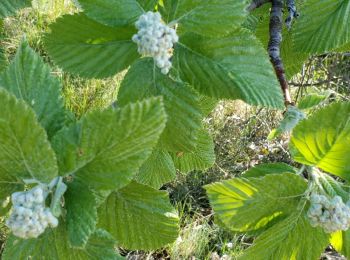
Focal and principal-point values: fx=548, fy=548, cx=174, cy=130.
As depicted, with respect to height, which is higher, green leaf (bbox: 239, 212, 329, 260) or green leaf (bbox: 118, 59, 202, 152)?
green leaf (bbox: 118, 59, 202, 152)

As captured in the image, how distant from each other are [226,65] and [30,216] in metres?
0.38

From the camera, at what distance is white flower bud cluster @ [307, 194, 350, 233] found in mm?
813

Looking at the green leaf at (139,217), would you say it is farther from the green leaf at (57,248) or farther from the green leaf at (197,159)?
the green leaf at (197,159)

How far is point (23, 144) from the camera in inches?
25.9

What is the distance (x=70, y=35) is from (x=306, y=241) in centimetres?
53

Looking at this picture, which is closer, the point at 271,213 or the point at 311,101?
the point at 271,213

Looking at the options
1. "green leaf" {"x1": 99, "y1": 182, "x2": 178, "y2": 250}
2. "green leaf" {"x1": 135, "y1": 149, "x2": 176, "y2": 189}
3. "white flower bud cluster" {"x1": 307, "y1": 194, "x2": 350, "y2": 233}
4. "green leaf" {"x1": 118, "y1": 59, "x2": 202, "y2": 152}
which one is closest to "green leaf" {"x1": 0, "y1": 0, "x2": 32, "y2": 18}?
"green leaf" {"x1": 118, "y1": 59, "x2": 202, "y2": 152}

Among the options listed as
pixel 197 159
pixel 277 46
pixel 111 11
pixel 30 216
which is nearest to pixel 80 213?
pixel 30 216

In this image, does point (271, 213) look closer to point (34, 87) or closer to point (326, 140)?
point (326, 140)

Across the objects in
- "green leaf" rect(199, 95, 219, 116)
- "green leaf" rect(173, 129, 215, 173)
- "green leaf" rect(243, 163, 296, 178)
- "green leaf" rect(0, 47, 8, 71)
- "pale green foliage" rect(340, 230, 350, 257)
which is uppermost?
"green leaf" rect(0, 47, 8, 71)

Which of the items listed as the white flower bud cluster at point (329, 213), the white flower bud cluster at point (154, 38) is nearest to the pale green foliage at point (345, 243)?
the white flower bud cluster at point (329, 213)

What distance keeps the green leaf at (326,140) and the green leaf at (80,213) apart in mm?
326

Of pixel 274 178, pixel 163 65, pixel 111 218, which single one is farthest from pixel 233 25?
pixel 111 218

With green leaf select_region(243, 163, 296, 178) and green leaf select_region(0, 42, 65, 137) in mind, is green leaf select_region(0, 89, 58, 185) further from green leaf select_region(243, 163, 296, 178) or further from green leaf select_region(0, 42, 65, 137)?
green leaf select_region(243, 163, 296, 178)
